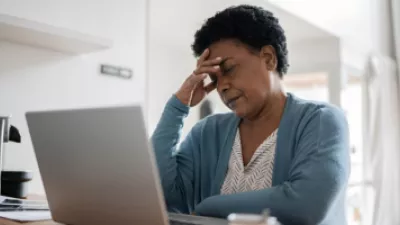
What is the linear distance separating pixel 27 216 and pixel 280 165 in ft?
1.89

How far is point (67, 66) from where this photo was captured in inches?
78.9

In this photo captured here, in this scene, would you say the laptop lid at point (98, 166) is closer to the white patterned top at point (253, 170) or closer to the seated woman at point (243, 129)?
the seated woman at point (243, 129)

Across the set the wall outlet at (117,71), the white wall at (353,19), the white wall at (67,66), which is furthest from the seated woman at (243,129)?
the white wall at (353,19)

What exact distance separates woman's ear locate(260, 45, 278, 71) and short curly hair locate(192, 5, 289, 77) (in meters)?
0.01

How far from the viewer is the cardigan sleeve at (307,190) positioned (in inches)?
34.2

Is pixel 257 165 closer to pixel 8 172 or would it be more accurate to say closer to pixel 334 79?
pixel 8 172

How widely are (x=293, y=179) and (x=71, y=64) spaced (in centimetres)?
140

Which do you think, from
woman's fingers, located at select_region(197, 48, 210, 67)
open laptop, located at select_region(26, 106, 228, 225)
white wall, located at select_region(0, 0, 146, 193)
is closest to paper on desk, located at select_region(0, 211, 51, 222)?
open laptop, located at select_region(26, 106, 228, 225)

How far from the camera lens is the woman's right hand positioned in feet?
3.76

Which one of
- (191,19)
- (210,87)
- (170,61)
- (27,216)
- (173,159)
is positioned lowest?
(27,216)

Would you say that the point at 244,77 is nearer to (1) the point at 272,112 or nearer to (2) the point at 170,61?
(1) the point at 272,112

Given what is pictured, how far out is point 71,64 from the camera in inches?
79.6

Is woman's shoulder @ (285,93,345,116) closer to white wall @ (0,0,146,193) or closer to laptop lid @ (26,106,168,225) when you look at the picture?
laptop lid @ (26,106,168,225)

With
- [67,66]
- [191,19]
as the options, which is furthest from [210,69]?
[191,19]
